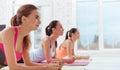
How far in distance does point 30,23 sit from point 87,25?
Result: 362 centimetres

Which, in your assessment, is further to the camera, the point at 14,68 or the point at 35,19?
the point at 35,19

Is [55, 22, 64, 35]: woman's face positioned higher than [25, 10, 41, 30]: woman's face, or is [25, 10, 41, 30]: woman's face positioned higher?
[25, 10, 41, 30]: woman's face

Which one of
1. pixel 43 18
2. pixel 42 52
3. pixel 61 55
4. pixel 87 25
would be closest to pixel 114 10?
pixel 87 25

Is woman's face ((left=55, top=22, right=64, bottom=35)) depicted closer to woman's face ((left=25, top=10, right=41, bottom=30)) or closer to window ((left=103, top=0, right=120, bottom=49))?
woman's face ((left=25, top=10, right=41, bottom=30))

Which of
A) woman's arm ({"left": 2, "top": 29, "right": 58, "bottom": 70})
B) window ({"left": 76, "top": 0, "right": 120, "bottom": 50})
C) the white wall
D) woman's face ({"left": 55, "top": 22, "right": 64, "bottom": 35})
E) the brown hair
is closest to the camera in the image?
woman's arm ({"left": 2, "top": 29, "right": 58, "bottom": 70})

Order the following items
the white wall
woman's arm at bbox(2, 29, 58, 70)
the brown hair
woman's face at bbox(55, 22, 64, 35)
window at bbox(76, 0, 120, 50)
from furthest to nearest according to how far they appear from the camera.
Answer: the white wall → window at bbox(76, 0, 120, 50) → woman's face at bbox(55, 22, 64, 35) → the brown hair → woman's arm at bbox(2, 29, 58, 70)

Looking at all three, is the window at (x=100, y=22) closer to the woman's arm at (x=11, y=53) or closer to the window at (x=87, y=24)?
the window at (x=87, y=24)

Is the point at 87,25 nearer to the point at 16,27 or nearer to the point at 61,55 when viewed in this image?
the point at 61,55

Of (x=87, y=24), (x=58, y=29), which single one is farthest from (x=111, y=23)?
(x=58, y=29)

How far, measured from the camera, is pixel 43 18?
207 inches

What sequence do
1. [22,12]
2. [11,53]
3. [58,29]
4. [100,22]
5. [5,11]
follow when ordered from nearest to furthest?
[11,53] < [22,12] < [58,29] < [100,22] < [5,11]

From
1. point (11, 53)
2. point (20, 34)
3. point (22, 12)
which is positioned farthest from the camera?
point (20, 34)

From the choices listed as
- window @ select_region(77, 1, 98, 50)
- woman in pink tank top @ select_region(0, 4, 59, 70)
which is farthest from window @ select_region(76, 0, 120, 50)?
woman in pink tank top @ select_region(0, 4, 59, 70)

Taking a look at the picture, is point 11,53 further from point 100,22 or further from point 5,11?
point 5,11
